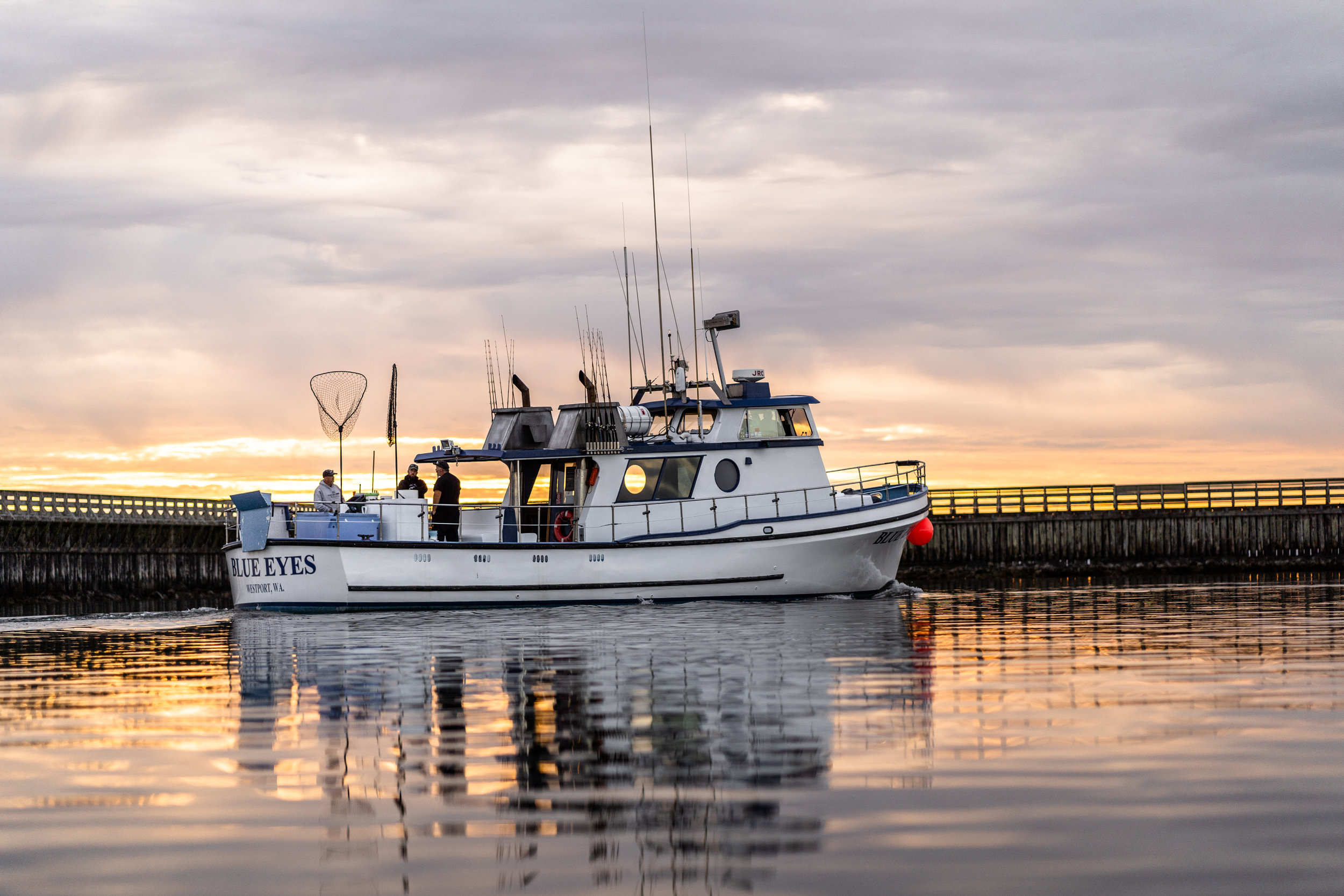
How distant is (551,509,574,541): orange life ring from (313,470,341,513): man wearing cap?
382 cm

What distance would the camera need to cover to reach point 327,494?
24.3m

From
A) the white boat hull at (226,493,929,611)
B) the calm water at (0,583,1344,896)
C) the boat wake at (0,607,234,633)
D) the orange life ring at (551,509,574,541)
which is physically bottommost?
the calm water at (0,583,1344,896)

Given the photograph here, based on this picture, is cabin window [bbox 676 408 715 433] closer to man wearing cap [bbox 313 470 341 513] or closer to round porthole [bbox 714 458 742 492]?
round porthole [bbox 714 458 742 492]

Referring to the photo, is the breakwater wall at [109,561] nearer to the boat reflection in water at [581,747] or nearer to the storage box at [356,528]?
the storage box at [356,528]

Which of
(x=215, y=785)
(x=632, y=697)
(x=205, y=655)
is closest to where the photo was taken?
(x=215, y=785)

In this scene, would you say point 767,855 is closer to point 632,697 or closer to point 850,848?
point 850,848

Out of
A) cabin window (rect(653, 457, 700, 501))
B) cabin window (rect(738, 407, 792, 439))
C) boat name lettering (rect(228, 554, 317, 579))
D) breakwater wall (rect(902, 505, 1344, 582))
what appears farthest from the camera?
breakwater wall (rect(902, 505, 1344, 582))

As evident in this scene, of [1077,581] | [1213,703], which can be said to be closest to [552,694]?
[1213,703]

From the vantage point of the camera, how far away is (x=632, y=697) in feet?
34.9

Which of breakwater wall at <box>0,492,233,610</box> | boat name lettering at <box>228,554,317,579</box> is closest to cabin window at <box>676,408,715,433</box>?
boat name lettering at <box>228,554,317,579</box>

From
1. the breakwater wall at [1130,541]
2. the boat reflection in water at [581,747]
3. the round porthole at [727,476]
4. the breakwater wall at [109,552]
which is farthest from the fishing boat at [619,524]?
the breakwater wall at [1130,541]

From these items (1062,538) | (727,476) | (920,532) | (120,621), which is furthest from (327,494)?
(1062,538)

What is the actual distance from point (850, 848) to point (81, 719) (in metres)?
6.62

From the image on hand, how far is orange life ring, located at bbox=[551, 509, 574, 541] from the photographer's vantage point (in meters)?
25.6
